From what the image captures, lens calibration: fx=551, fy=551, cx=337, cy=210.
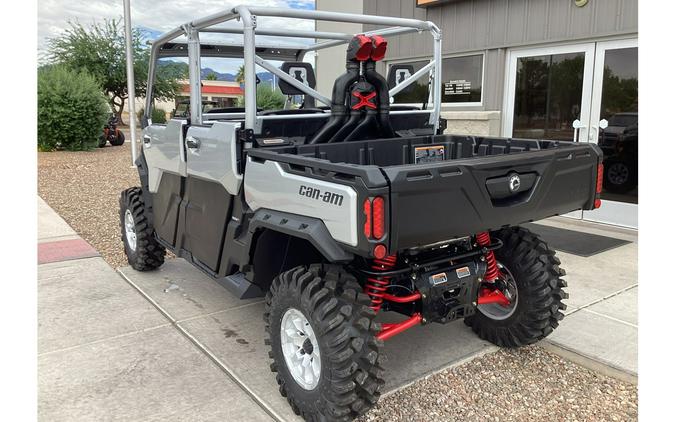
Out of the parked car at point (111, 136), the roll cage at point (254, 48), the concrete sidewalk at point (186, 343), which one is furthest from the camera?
the parked car at point (111, 136)

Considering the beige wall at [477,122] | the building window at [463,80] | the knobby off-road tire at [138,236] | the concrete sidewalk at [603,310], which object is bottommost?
the concrete sidewalk at [603,310]

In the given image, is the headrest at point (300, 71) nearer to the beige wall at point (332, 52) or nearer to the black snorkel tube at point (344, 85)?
the black snorkel tube at point (344, 85)

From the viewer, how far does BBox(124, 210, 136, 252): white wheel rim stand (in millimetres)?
5396

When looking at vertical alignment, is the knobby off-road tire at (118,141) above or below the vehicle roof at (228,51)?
below

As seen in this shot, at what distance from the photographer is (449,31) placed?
→ 8969mm

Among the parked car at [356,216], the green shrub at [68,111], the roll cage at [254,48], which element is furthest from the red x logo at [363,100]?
the green shrub at [68,111]

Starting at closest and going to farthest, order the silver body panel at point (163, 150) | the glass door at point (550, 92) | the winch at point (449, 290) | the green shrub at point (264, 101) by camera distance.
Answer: the winch at point (449, 290)
the silver body panel at point (163, 150)
the green shrub at point (264, 101)
the glass door at point (550, 92)

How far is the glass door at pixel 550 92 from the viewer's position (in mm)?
7418

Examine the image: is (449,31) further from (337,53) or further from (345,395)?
(345,395)

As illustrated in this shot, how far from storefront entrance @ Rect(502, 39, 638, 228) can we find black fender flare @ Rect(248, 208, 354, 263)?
579cm

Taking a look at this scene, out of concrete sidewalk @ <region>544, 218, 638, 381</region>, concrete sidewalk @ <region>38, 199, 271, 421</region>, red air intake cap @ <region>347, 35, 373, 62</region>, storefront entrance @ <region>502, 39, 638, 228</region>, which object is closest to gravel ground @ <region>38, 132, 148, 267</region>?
concrete sidewalk @ <region>38, 199, 271, 421</region>

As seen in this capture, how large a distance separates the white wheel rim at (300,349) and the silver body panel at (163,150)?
1685 mm

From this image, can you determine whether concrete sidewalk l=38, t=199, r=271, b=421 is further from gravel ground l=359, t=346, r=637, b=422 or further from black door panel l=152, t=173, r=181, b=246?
gravel ground l=359, t=346, r=637, b=422

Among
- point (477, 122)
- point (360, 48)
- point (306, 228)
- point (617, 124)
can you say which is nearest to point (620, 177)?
point (617, 124)
